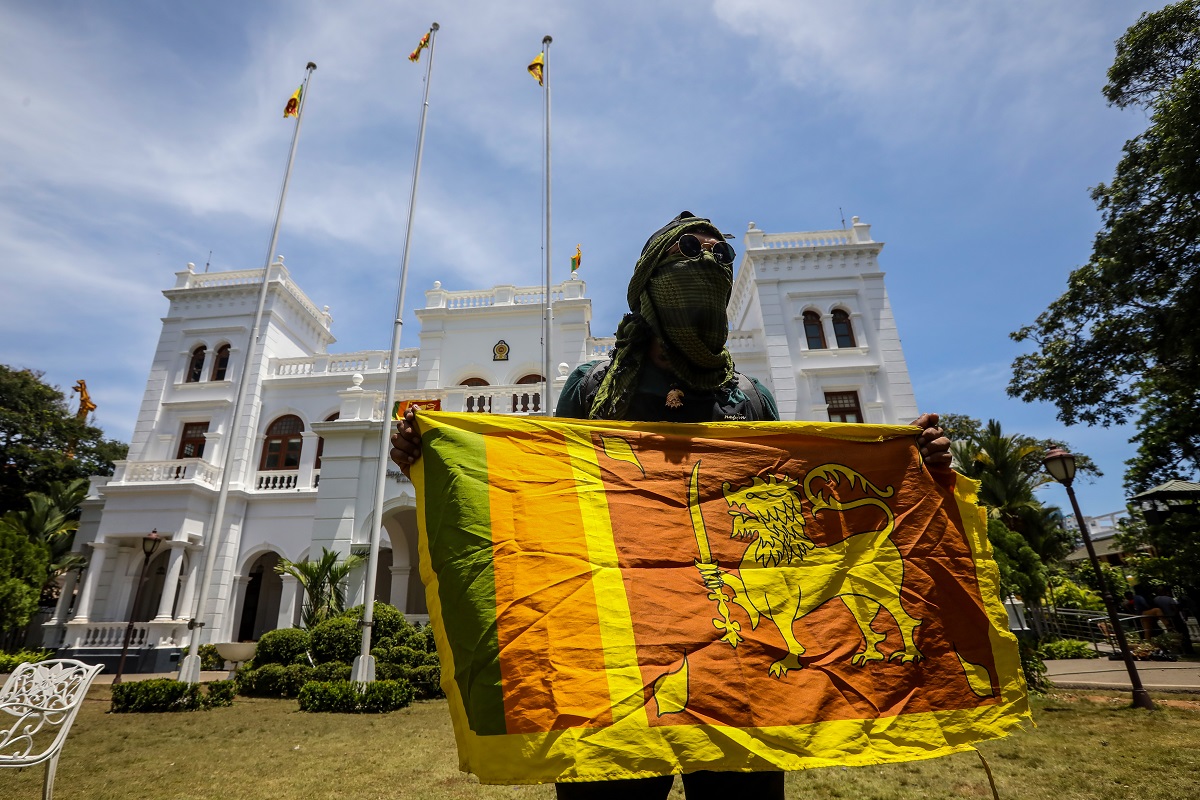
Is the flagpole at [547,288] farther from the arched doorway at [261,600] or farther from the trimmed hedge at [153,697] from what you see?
the arched doorway at [261,600]

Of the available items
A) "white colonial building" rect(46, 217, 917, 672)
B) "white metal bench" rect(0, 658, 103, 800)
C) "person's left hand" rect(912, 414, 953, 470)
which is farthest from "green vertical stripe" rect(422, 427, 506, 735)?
"white colonial building" rect(46, 217, 917, 672)

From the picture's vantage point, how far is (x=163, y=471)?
19.1 metres

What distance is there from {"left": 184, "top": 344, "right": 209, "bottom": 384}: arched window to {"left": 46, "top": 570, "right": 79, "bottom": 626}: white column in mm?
7691

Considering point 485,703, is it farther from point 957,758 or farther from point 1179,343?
point 1179,343

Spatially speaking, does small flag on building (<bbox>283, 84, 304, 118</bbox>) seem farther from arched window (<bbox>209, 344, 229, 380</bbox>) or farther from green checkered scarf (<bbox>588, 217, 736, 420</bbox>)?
green checkered scarf (<bbox>588, 217, 736, 420</bbox>)

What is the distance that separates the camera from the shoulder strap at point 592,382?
246 centimetres

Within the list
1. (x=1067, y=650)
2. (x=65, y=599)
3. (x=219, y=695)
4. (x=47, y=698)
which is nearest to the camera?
(x=47, y=698)

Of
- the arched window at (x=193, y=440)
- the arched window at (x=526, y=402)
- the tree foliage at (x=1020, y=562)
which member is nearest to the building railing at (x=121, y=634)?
the arched window at (x=193, y=440)

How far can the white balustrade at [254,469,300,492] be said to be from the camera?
19906 mm

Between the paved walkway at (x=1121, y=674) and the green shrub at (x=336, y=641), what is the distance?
12.8 meters

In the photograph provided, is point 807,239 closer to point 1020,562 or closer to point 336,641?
point 1020,562

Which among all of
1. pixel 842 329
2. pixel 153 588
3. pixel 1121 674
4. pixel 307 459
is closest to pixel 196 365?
pixel 307 459

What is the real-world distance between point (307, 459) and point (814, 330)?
1814cm

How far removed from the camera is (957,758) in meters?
6.06
